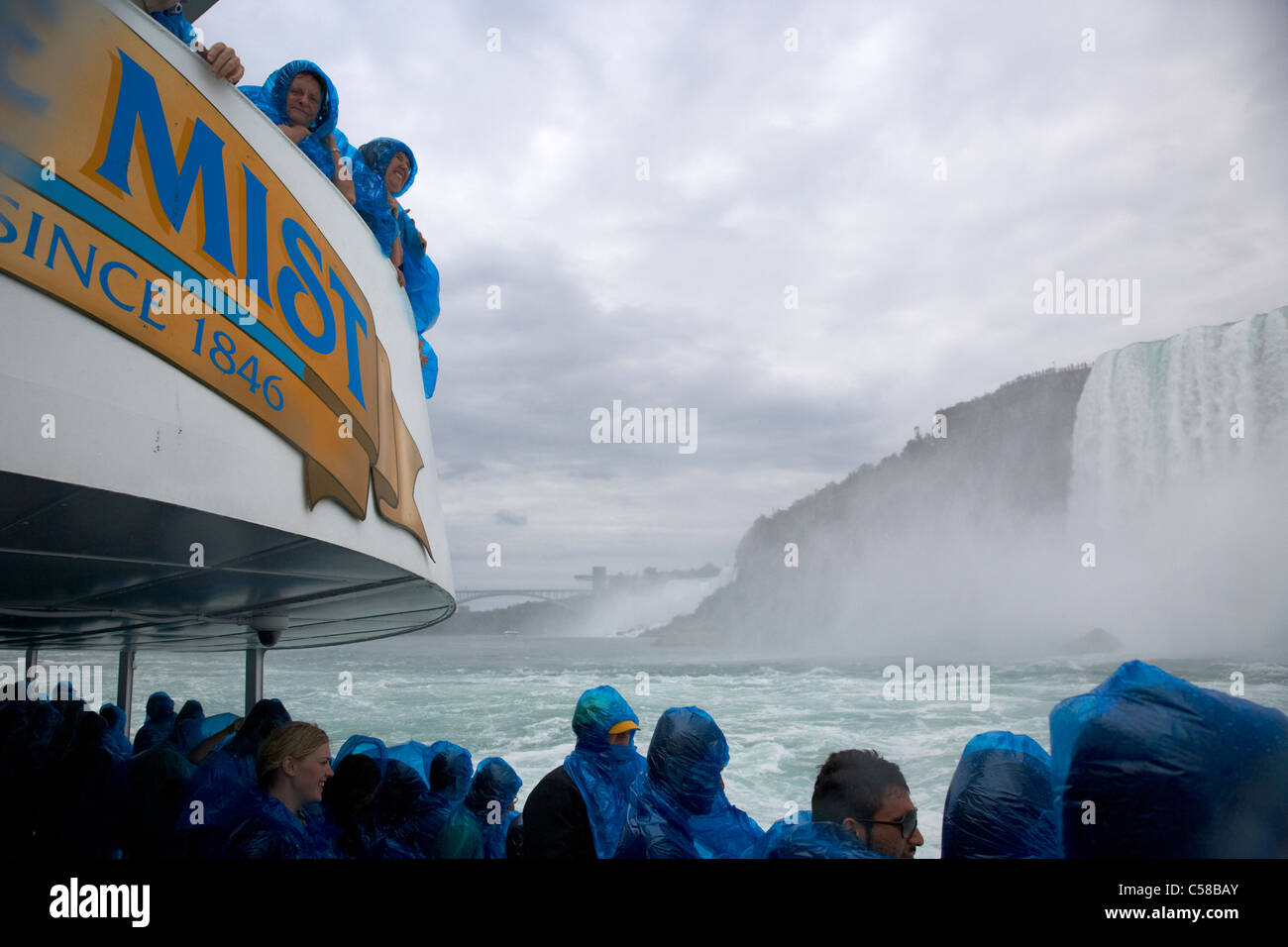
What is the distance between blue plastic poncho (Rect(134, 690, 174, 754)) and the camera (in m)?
4.78

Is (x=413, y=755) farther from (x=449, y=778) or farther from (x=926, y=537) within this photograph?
(x=926, y=537)

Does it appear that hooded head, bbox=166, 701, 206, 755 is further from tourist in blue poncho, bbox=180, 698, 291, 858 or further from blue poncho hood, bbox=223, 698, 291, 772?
tourist in blue poncho, bbox=180, 698, 291, 858

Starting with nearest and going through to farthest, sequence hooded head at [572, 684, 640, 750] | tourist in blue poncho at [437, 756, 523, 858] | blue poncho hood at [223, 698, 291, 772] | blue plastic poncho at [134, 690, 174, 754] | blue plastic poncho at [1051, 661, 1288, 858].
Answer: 1. blue plastic poncho at [1051, 661, 1288, 858]
2. hooded head at [572, 684, 640, 750]
3. blue poncho hood at [223, 698, 291, 772]
4. tourist in blue poncho at [437, 756, 523, 858]
5. blue plastic poncho at [134, 690, 174, 754]

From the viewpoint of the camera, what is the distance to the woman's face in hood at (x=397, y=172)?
4.30m

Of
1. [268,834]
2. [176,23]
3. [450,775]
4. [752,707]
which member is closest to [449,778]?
[450,775]

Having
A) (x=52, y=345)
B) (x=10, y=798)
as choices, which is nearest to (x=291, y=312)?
(x=52, y=345)

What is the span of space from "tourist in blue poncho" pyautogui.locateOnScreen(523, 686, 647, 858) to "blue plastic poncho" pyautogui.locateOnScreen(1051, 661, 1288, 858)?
1.48m

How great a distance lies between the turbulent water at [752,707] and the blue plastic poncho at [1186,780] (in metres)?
7.30

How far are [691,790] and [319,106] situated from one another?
3497 mm

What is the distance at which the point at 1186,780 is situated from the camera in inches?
48.1

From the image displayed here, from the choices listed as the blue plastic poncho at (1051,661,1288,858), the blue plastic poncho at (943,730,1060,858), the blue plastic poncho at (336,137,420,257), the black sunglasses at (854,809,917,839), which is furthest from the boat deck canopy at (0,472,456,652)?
the blue plastic poncho at (1051,661,1288,858)
